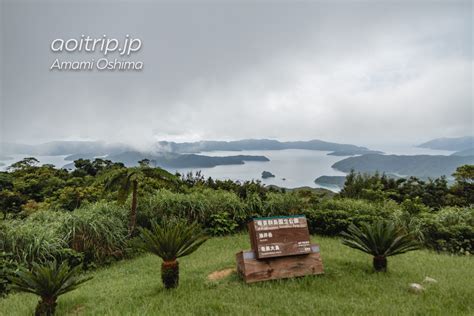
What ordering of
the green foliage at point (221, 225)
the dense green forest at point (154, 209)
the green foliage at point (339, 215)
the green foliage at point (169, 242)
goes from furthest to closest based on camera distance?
the green foliage at point (221, 225) < the green foliage at point (339, 215) < the dense green forest at point (154, 209) < the green foliage at point (169, 242)

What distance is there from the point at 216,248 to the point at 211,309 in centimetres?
338

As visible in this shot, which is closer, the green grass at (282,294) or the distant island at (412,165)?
the green grass at (282,294)

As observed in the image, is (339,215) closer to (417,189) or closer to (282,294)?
(282,294)

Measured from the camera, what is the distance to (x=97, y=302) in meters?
4.04

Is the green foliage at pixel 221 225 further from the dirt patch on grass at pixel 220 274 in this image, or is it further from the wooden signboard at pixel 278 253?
the wooden signboard at pixel 278 253

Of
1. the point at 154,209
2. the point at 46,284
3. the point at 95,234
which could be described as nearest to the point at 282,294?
the point at 46,284

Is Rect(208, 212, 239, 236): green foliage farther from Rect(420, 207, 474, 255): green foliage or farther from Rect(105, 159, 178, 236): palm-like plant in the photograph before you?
Rect(420, 207, 474, 255): green foliage

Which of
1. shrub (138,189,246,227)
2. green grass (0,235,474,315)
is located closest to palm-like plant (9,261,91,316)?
green grass (0,235,474,315)

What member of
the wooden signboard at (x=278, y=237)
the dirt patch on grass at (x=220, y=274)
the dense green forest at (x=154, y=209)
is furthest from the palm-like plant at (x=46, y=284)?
the wooden signboard at (x=278, y=237)

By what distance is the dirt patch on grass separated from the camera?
187 inches

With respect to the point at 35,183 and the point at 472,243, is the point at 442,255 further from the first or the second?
the point at 35,183

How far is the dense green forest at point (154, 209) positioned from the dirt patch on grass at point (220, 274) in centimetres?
183

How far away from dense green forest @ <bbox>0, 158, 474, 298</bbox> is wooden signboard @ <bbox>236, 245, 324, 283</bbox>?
2105 millimetres

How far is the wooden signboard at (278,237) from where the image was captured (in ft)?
15.4
